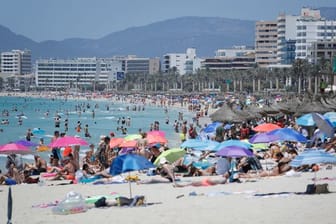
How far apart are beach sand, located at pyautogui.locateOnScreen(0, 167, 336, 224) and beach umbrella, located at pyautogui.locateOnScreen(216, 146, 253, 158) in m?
0.62

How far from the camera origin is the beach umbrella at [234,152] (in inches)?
677

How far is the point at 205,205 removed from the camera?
13641 mm

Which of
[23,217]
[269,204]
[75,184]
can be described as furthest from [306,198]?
[75,184]

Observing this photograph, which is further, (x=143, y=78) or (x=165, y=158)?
(x=143, y=78)

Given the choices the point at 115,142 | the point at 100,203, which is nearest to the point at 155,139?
the point at 115,142

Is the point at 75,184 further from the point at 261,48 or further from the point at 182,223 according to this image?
the point at 261,48

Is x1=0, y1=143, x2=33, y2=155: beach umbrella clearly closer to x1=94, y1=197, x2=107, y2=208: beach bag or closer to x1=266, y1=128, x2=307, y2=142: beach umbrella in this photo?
x1=94, y1=197, x2=107, y2=208: beach bag

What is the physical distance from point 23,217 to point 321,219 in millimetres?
5079

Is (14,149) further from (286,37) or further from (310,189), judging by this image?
(286,37)

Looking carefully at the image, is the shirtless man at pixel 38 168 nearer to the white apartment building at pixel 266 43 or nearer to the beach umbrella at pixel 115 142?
the beach umbrella at pixel 115 142

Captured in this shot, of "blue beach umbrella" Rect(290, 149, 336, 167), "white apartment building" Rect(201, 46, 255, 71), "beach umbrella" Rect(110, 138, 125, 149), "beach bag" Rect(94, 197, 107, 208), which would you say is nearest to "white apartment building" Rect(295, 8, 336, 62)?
"white apartment building" Rect(201, 46, 255, 71)

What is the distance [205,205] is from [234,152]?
375 cm

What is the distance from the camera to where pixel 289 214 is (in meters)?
11.9

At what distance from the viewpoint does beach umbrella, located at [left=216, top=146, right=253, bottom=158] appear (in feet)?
56.4
